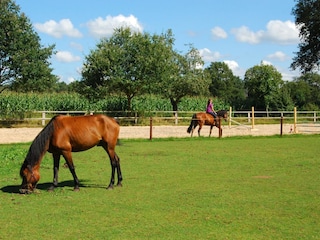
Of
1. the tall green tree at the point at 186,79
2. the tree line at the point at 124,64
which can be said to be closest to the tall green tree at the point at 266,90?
the tree line at the point at 124,64

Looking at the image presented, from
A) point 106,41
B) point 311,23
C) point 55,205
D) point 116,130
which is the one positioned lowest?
point 55,205

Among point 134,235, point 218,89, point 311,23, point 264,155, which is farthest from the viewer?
point 218,89

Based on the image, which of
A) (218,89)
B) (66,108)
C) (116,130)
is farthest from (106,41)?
(218,89)

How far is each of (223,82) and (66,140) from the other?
268 ft

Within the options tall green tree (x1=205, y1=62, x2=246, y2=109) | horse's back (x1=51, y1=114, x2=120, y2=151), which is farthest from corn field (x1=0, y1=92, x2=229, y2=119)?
tall green tree (x1=205, y1=62, x2=246, y2=109)

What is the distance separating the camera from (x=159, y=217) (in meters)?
6.13

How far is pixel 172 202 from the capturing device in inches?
280

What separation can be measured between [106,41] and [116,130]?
26910mm

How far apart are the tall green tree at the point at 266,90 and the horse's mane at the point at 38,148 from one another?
4127cm

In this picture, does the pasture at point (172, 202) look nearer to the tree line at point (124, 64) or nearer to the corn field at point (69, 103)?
the tree line at point (124, 64)

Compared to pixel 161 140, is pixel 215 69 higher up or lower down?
higher up

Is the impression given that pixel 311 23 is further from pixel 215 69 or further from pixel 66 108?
pixel 215 69

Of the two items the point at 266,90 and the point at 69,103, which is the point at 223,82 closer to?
the point at 266,90

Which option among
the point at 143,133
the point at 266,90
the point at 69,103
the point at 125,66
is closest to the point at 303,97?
the point at 266,90
